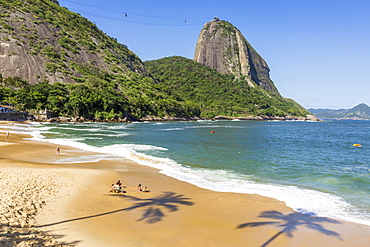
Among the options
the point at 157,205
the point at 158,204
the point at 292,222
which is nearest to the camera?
the point at 292,222

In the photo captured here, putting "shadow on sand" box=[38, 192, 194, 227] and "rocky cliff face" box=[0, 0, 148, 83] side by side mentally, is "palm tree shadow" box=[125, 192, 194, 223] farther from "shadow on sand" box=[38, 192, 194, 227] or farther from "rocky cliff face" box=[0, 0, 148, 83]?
"rocky cliff face" box=[0, 0, 148, 83]

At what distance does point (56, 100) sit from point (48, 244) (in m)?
97.7

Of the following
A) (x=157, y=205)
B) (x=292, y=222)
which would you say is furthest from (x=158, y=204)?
(x=292, y=222)

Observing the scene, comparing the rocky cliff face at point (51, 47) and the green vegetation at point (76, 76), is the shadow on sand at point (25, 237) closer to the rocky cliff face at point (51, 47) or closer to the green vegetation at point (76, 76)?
the green vegetation at point (76, 76)

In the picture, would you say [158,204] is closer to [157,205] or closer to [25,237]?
[157,205]

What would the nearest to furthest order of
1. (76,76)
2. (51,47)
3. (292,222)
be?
(292,222), (76,76), (51,47)

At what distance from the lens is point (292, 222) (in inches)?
391

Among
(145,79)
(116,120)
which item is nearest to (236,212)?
(116,120)

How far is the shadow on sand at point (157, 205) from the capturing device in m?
9.69

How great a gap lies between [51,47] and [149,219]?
13663 centimetres

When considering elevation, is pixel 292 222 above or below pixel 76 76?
below

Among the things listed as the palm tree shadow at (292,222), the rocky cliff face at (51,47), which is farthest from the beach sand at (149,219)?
the rocky cliff face at (51,47)

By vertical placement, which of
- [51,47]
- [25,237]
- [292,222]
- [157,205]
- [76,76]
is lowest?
[292,222]

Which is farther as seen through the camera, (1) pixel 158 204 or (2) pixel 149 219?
(1) pixel 158 204
